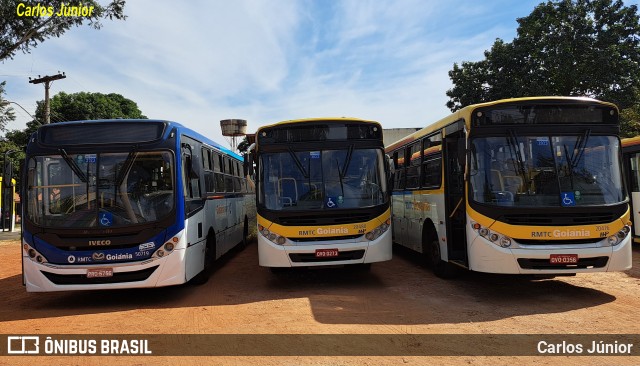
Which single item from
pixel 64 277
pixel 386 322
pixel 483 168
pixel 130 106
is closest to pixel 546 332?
pixel 386 322

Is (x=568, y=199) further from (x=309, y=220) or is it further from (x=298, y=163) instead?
(x=298, y=163)

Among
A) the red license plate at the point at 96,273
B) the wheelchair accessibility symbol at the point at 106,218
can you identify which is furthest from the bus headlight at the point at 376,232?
the red license plate at the point at 96,273

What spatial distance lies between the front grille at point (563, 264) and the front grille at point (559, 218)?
56cm

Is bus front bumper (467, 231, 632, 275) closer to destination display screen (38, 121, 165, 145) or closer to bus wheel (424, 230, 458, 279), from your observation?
bus wheel (424, 230, 458, 279)

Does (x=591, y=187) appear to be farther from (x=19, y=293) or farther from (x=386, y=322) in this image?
(x=19, y=293)

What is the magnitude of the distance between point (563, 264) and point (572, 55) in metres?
20.7

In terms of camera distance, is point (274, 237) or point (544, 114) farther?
point (274, 237)

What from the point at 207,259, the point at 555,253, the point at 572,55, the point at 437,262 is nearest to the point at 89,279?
the point at 207,259

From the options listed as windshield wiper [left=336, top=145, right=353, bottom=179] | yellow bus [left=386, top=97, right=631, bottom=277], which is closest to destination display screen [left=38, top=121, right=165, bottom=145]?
windshield wiper [left=336, top=145, right=353, bottom=179]

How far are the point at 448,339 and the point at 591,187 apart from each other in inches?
149

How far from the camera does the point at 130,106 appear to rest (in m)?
45.9

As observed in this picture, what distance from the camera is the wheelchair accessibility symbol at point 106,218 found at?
310 inches

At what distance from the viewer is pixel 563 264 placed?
7402mm

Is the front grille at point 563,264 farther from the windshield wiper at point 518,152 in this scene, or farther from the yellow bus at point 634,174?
the yellow bus at point 634,174
